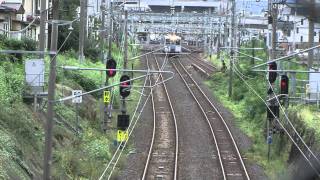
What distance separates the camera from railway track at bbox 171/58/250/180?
18.3m

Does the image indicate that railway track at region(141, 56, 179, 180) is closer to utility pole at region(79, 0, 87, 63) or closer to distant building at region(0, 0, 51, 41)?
utility pole at region(79, 0, 87, 63)

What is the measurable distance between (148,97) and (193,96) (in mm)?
2938

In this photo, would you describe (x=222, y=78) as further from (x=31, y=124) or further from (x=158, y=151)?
(x=31, y=124)

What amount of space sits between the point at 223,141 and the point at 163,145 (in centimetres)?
259

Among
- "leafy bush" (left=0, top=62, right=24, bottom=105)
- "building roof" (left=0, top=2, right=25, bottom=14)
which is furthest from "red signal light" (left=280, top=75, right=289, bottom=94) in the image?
"building roof" (left=0, top=2, right=25, bottom=14)

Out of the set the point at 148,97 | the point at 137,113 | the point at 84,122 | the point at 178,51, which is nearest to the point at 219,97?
the point at 148,97

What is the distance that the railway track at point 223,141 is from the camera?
60.1 ft

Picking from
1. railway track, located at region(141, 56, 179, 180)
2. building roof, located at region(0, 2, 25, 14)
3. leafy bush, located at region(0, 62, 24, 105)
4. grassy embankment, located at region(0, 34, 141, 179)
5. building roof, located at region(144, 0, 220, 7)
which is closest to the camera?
grassy embankment, located at region(0, 34, 141, 179)

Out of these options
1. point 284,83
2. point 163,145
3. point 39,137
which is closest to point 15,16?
point 163,145

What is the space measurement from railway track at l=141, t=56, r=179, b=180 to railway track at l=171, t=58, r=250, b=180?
1577mm

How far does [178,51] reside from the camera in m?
70.2

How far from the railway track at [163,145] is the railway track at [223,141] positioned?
5.17 ft

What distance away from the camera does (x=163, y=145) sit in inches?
883

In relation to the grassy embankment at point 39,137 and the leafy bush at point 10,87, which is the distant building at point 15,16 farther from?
the leafy bush at point 10,87
